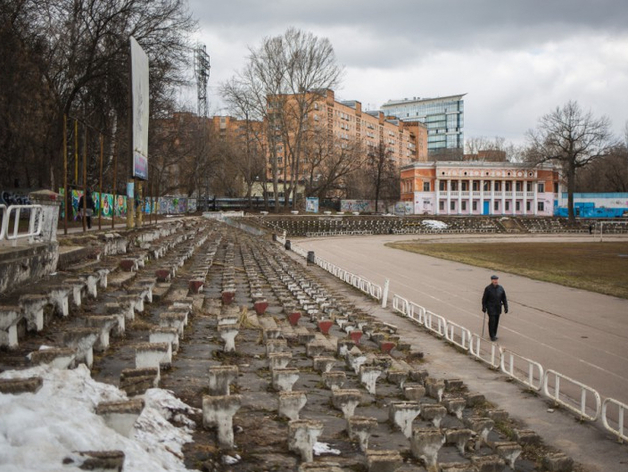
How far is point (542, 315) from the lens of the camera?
63.5 feet

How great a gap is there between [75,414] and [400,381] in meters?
6.02

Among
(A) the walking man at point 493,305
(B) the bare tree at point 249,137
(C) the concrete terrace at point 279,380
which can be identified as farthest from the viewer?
(B) the bare tree at point 249,137

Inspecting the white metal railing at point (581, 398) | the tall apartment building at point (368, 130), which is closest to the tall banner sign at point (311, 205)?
the tall apartment building at point (368, 130)

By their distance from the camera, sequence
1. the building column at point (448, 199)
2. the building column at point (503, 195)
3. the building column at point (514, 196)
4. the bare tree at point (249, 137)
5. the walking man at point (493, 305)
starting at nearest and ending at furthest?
the walking man at point (493, 305)
the bare tree at point (249, 137)
the building column at point (448, 199)
the building column at point (514, 196)
the building column at point (503, 195)

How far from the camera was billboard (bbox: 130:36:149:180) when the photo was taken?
14625mm

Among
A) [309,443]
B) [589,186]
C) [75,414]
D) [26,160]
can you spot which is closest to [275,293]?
[309,443]

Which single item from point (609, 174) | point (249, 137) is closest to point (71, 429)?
point (249, 137)

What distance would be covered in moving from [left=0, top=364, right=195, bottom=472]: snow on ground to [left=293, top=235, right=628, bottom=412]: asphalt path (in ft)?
28.7

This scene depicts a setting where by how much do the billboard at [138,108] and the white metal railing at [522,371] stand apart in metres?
9.97

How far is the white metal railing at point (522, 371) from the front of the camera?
34.3ft

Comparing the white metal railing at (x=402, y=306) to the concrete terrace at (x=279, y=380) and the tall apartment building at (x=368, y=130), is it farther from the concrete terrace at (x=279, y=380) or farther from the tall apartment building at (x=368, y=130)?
the tall apartment building at (x=368, y=130)

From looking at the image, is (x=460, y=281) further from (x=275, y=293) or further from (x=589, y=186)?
(x=589, y=186)

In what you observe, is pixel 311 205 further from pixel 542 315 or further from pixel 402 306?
pixel 542 315

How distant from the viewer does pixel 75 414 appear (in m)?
4.30
